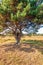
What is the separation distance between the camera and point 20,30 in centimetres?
1636

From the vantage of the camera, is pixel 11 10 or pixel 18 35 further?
pixel 18 35

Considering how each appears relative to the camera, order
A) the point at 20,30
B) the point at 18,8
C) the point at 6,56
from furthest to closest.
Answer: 1. the point at 20,30
2. the point at 18,8
3. the point at 6,56

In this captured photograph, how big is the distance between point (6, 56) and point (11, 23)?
325cm

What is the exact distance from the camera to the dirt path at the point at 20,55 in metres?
13.3

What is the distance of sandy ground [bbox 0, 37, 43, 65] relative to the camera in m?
13.4

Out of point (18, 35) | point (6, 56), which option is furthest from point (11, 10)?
point (6, 56)

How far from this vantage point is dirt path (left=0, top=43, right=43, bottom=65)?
1335cm

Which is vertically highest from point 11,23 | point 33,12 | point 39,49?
point 33,12

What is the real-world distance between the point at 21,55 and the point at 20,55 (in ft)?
0.26

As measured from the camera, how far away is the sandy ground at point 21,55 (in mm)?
13352

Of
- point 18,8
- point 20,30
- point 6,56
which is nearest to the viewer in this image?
point 6,56

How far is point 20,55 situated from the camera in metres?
14.3

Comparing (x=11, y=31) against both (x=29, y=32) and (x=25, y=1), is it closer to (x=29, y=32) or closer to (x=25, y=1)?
(x=29, y=32)

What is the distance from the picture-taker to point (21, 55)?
14.3 m
